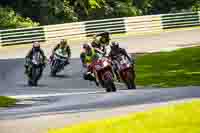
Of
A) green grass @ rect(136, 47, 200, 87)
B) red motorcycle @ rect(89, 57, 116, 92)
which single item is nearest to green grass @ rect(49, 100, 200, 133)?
red motorcycle @ rect(89, 57, 116, 92)

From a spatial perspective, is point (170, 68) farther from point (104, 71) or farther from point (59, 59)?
point (104, 71)

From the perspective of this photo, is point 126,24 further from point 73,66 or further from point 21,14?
point 73,66

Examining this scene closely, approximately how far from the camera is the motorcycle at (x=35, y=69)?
24656 millimetres

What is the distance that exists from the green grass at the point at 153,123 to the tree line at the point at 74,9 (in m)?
34.7

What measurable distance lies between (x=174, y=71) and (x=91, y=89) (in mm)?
5082

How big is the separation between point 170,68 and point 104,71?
29.2 feet

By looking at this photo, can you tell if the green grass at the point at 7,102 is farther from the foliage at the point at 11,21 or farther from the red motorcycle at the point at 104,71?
the foliage at the point at 11,21

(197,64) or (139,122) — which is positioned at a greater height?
(139,122)

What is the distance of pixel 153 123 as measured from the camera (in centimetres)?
1011

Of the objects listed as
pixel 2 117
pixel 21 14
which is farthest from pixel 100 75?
pixel 21 14

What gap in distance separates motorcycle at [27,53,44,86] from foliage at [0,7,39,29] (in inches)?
780

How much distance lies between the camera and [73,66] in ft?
102

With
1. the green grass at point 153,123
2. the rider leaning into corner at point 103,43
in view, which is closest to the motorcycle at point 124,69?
the rider leaning into corner at point 103,43

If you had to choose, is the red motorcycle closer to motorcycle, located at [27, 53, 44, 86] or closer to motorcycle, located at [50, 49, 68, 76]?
motorcycle, located at [27, 53, 44, 86]
